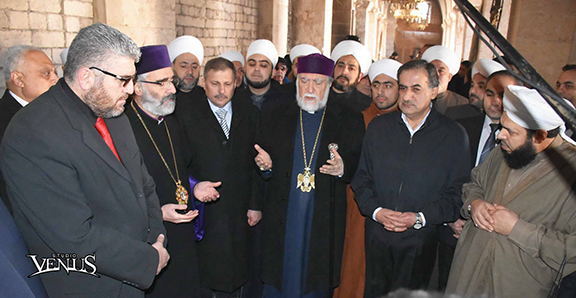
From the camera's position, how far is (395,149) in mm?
2912

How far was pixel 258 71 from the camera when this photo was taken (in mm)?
5348

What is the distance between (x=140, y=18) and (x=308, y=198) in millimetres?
4607

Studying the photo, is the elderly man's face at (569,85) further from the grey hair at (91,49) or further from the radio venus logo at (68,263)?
the radio venus logo at (68,263)

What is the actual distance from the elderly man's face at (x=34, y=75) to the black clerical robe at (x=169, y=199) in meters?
1.28

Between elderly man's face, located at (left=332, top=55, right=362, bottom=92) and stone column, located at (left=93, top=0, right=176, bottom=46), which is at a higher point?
stone column, located at (left=93, top=0, right=176, bottom=46)

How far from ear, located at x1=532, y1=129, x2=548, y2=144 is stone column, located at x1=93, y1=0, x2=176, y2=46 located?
5.46 meters

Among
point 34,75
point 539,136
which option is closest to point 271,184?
point 539,136

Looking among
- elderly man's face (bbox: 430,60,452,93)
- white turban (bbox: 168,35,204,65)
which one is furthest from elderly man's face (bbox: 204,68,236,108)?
elderly man's face (bbox: 430,60,452,93)

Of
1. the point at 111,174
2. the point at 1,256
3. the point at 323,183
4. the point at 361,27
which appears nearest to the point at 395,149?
the point at 323,183

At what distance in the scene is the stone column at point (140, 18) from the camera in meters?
5.57

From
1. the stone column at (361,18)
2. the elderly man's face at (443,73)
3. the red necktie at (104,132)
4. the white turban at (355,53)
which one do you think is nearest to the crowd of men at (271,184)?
the red necktie at (104,132)

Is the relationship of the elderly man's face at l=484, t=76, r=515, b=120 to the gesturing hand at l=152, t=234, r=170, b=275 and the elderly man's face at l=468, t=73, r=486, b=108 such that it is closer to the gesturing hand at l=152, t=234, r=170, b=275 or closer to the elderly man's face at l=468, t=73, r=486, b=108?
the elderly man's face at l=468, t=73, r=486, b=108

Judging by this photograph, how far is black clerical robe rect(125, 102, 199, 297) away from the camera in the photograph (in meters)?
2.68

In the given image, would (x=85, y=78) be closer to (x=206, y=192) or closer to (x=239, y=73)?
(x=206, y=192)
